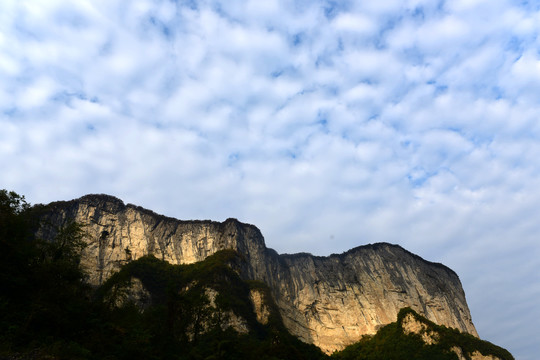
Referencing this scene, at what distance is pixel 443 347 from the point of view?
219 feet

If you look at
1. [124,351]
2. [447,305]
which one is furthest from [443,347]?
[124,351]

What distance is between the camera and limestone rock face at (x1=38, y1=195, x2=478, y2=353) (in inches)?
3135

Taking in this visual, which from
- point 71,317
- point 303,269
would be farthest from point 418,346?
point 71,317

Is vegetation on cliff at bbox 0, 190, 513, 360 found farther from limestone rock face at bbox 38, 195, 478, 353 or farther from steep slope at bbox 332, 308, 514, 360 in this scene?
steep slope at bbox 332, 308, 514, 360

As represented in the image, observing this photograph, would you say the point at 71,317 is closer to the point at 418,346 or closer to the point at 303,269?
the point at 418,346

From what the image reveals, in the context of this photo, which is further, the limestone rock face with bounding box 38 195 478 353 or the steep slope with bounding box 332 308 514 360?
the limestone rock face with bounding box 38 195 478 353

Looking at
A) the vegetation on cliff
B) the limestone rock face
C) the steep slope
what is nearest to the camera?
the vegetation on cliff

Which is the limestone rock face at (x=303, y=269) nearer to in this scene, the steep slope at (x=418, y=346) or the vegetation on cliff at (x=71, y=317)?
the steep slope at (x=418, y=346)

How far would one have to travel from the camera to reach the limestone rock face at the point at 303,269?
79625 mm

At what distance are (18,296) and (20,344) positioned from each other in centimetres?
454

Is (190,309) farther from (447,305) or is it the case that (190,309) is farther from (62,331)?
(447,305)

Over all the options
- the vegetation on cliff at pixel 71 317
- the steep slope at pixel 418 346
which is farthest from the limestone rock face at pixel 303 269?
the vegetation on cliff at pixel 71 317

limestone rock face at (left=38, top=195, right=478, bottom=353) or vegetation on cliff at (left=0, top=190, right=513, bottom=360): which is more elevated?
limestone rock face at (left=38, top=195, right=478, bottom=353)

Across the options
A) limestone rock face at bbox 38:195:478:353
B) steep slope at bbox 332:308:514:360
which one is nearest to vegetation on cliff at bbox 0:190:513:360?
limestone rock face at bbox 38:195:478:353
